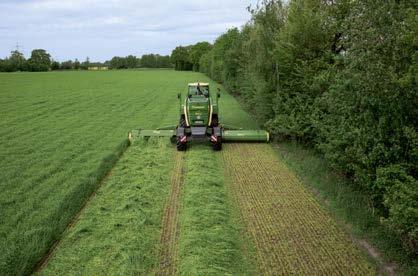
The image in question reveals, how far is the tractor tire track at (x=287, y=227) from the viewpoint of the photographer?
287 inches

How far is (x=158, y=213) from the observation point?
30.9 ft

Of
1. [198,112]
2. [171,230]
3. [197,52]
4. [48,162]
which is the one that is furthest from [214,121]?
[197,52]

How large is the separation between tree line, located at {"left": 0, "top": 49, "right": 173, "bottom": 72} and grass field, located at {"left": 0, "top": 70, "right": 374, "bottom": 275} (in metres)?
104

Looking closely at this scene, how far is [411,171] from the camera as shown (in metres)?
8.18

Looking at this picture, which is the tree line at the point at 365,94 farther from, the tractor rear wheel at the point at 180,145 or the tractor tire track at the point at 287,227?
the tractor rear wheel at the point at 180,145

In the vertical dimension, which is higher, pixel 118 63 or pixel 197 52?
pixel 197 52

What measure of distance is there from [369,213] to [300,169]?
12.8 ft

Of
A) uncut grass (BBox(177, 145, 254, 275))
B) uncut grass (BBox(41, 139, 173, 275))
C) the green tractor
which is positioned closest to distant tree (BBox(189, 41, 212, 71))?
the green tractor

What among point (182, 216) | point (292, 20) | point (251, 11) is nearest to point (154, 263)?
point (182, 216)

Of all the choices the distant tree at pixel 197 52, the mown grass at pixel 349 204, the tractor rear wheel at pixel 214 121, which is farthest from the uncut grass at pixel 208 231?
the distant tree at pixel 197 52

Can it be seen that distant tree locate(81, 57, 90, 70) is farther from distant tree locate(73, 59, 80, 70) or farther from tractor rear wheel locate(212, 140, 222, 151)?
tractor rear wheel locate(212, 140, 222, 151)

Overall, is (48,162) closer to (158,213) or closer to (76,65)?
(158,213)

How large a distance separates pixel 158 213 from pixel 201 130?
642 centimetres

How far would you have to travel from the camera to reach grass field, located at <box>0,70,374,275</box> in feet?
24.0
